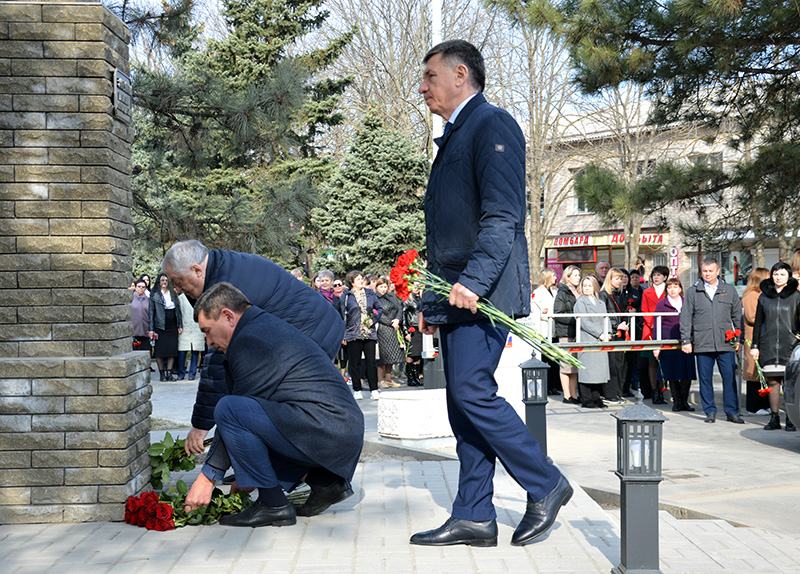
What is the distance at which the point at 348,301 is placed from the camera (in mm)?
14352

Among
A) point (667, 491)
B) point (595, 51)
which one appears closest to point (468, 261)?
point (667, 491)

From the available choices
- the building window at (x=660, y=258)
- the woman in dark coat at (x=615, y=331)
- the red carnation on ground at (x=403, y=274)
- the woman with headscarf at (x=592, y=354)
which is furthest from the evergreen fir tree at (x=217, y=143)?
the building window at (x=660, y=258)

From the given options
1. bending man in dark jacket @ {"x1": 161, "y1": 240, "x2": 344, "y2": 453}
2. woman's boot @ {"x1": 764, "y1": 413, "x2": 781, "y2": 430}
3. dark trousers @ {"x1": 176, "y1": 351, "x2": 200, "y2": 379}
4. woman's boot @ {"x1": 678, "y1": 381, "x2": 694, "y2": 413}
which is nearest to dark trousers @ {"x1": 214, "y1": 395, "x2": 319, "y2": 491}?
bending man in dark jacket @ {"x1": 161, "y1": 240, "x2": 344, "y2": 453}

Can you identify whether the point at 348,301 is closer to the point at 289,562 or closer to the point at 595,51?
the point at 595,51

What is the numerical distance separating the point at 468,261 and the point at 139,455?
2329 millimetres

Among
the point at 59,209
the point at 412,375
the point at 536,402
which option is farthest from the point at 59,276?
the point at 412,375

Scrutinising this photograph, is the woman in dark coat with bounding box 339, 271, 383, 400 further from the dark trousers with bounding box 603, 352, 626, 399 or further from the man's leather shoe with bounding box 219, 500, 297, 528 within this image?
the man's leather shoe with bounding box 219, 500, 297, 528

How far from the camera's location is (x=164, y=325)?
55.7ft

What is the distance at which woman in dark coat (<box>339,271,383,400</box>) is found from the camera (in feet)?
46.7

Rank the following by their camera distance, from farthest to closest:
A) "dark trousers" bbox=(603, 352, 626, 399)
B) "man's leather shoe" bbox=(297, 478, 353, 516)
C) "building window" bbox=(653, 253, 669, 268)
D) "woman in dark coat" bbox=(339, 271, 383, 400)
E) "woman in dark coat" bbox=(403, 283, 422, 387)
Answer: "building window" bbox=(653, 253, 669, 268), "woman in dark coat" bbox=(403, 283, 422, 387), "woman in dark coat" bbox=(339, 271, 383, 400), "dark trousers" bbox=(603, 352, 626, 399), "man's leather shoe" bbox=(297, 478, 353, 516)

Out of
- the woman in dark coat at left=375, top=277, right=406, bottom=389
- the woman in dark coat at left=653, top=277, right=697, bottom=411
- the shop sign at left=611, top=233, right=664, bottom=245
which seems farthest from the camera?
the shop sign at left=611, top=233, right=664, bottom=245

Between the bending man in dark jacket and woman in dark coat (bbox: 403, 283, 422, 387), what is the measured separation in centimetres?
990

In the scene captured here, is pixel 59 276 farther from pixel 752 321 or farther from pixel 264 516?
pixel 752 321

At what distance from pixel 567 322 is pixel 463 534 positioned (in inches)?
395
